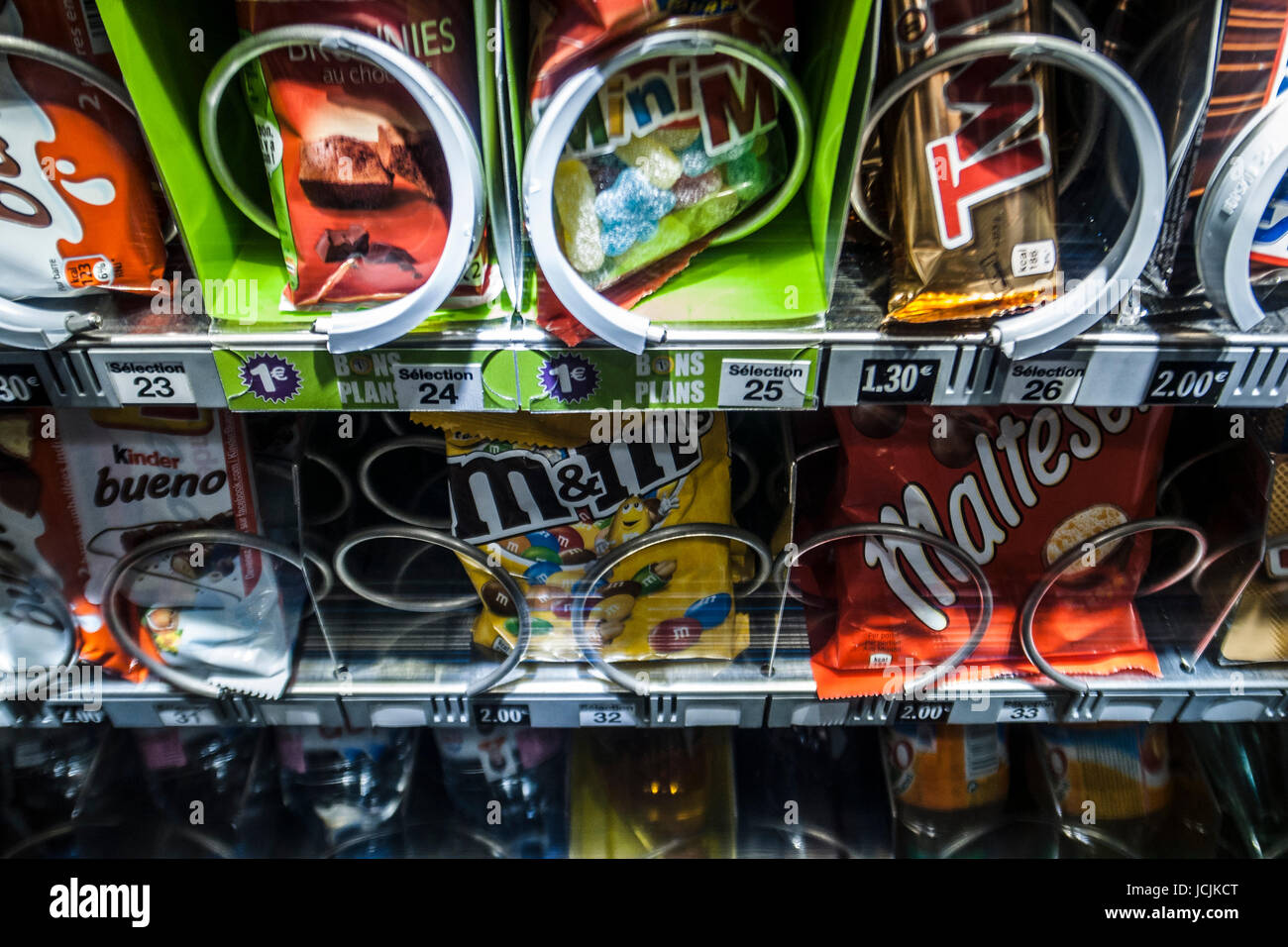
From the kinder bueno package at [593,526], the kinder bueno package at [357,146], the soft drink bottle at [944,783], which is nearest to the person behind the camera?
the kinder bueno package at [357,146]

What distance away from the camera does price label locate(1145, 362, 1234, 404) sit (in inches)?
29.6

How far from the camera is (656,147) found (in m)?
0.73

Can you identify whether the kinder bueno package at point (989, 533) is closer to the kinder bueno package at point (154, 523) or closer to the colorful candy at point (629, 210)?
the colorful candy at point (629, 210)

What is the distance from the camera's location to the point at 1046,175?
71cm

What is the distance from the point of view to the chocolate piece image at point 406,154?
681 millimetres

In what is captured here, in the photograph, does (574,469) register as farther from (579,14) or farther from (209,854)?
(209,854)

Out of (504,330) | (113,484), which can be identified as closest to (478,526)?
(504,330)

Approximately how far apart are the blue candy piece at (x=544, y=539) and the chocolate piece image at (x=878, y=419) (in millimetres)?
364

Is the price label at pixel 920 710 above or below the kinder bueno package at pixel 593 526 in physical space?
below

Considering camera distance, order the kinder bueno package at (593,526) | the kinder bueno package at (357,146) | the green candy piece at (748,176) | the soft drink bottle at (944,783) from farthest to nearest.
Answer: the soft drink bottle at (944,783) < the kinder bueno package at (593,526) < the green candy piece at (748,176) < the kinder bueno package at (357,146)

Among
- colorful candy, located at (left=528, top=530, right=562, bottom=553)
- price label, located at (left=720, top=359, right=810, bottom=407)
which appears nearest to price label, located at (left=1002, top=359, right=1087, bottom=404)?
price label, located at (left=720, top=359, right=810, bottom=407)

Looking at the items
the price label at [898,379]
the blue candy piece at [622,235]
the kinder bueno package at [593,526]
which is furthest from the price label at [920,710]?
the blue candy piece at [622,235]

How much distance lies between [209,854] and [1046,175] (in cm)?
132

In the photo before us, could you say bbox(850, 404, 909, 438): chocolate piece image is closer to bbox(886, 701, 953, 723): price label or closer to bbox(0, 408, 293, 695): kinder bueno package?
bbox(886, 701, 953, 723): price label
